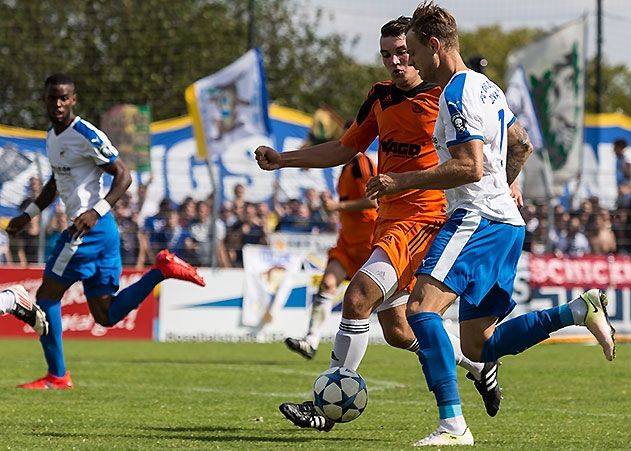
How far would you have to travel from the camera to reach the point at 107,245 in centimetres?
1127

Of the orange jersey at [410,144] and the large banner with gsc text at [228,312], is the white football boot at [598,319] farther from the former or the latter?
the large banner with gsc text at [228,312]

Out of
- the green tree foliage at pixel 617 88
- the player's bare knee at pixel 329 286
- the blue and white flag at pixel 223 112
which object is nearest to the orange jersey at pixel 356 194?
the player's bare knee at pixel 329 286

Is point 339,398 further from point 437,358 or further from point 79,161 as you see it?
point 79,161

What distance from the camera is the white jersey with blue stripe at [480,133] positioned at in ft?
23.2

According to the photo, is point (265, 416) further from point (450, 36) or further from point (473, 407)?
point (450, 36)

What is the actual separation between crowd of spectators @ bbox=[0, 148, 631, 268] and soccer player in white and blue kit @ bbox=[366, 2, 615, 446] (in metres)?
12.8

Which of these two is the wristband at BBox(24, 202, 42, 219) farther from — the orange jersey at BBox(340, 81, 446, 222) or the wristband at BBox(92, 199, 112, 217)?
the orange jersey at BBox(340, 81, 446, 222)

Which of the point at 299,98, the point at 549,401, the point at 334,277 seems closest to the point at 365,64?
the point at 299,98

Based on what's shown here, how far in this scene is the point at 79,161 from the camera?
11.1 m

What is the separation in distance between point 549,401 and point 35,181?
11298 mm

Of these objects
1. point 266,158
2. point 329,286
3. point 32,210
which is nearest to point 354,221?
point 329,286

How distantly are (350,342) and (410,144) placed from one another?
129 cm

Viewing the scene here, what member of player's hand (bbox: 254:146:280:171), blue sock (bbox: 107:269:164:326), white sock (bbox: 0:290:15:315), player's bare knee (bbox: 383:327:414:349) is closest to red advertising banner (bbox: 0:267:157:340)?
blue sock (bbox: 107:269:164:326)

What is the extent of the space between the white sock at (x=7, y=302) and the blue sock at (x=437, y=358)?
4.02m
